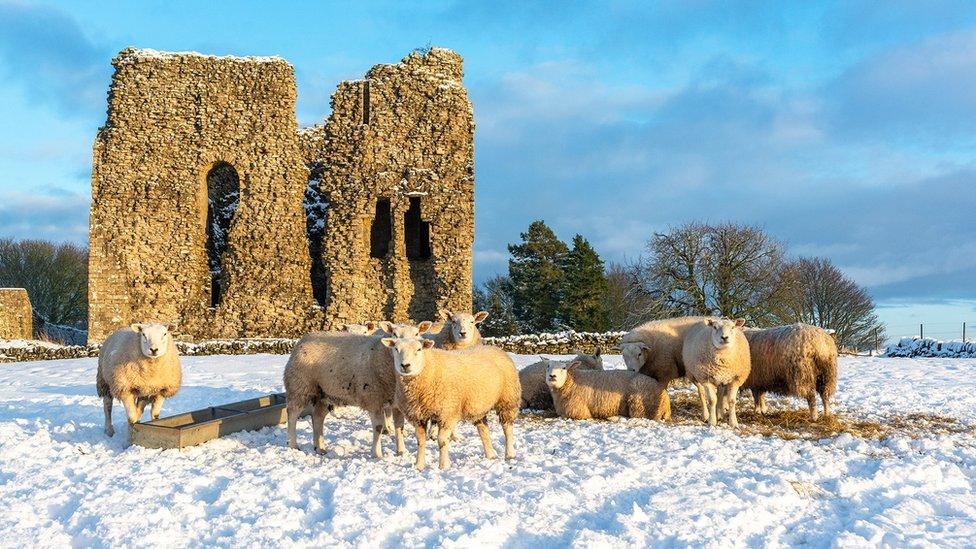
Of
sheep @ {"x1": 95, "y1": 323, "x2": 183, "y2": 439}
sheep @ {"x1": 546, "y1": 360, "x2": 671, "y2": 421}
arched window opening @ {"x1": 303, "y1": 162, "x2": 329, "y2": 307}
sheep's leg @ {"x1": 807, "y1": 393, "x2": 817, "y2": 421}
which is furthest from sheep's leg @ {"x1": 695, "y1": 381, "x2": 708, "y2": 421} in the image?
arched window opening @ {"x1": 303, "y1": 162, "x2": 329, "y2": 307}

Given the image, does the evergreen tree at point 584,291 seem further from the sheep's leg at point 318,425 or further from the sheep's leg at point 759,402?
the sheep's leg at point 318,425

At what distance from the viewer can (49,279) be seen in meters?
39.8

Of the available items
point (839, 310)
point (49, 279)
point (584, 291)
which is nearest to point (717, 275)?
point (584, 291)

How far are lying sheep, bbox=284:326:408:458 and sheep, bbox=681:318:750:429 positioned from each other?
4.27 m

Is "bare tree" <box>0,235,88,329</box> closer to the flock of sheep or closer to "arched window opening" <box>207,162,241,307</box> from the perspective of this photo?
"arched window opening" <box>207,162,241,307</box>

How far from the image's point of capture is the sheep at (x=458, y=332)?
31.5ft

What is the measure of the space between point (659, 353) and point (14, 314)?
82.5ft

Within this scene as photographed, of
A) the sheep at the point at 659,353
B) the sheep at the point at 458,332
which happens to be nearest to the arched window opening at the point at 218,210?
the sheep at the point at 458,332

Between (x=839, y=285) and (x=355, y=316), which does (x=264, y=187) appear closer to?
(x=355, y=316)

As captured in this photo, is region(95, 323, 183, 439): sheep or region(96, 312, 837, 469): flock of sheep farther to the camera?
region(95, 323, 183, 439): sheep

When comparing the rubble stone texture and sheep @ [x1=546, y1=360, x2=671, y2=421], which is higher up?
the rubble stone texture

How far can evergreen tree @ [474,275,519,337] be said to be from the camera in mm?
35219

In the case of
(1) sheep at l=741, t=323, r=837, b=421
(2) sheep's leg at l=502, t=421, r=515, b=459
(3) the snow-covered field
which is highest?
(1) sheep at l=741, t=323, r=837, b=421

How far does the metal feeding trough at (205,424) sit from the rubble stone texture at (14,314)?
20.5 m
